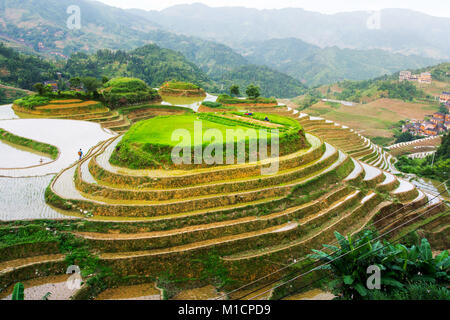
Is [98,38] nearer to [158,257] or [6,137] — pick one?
[6,137]

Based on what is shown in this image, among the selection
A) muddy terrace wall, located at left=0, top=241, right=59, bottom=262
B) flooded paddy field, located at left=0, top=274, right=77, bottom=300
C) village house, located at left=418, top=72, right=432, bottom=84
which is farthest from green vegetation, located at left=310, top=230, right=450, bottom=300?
village house, located at left=418, top=72, right=432, bottom=84

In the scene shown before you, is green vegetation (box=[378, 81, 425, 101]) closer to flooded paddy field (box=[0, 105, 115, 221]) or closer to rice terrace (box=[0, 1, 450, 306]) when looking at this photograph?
rice terrace (box=[0, 1, 450, 306])

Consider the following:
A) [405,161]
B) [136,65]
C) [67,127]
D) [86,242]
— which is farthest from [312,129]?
[136,65]

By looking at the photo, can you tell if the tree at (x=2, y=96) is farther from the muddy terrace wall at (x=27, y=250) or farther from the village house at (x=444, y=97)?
the village house at (x=444, y=97)

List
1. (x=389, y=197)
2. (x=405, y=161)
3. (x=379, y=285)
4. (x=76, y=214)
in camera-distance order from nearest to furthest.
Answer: (x=379, y=285)
(x=76, y=214)
(x=389, y=197)
(x=405, y=161)

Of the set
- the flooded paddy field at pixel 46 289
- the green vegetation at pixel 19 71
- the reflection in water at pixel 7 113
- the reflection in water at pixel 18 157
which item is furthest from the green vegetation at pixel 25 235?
the green vegetation at pixel 19 71
